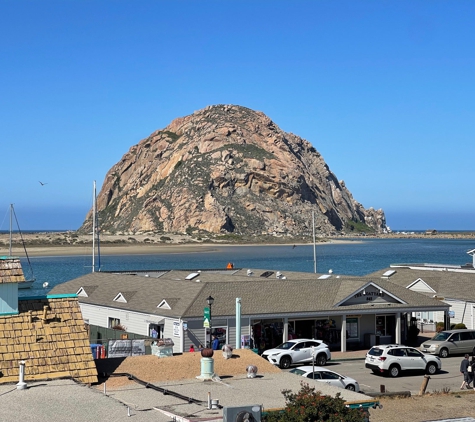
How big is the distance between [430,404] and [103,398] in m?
11.4

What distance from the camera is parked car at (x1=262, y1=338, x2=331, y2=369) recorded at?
3016 cm

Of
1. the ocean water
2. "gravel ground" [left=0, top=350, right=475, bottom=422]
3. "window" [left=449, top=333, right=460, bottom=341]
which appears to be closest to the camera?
"gravel ground" [left=0, top=350, right=475, bottom=422]

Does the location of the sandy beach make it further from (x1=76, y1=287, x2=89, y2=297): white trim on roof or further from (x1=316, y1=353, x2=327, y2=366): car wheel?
(x1=316, y1=353, x2=327, y2=366): car wheel

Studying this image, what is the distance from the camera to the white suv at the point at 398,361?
29.4m

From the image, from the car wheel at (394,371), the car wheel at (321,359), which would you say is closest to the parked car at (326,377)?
the car wheel at (394,371)

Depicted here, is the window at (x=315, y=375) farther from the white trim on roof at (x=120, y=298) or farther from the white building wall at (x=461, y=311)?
the white building wall at (x=461, y=311)

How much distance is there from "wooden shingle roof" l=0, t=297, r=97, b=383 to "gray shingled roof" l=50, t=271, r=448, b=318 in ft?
39.1

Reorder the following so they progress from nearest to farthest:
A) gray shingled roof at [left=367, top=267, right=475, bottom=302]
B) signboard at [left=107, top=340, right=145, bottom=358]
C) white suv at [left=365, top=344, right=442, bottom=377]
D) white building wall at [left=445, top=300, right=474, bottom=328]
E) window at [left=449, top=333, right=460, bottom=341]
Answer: signboard at [left=107, top=340, right=145, bottom=358] → white suv at [left=365, top=344, right=442, bottom=377] → window at [left=449, top=333, right=460, bottom=341] → white building wall at [left=445, top=300, right=474, bottom=328] → gray shingled roof at [left=367, top=267, right=475, bottom=302]

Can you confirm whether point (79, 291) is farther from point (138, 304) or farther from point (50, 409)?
point (50, 409)

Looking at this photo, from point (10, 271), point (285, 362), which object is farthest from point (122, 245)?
point (10, 271)

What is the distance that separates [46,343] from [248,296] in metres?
16.2

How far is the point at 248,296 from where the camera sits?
35219 millimetres

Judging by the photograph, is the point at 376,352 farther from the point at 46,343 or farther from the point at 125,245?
the point at 125,245

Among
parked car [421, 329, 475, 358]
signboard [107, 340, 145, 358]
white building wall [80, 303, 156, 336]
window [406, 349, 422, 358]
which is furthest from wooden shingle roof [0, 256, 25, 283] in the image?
parked car [421, 329, 475, 358]
